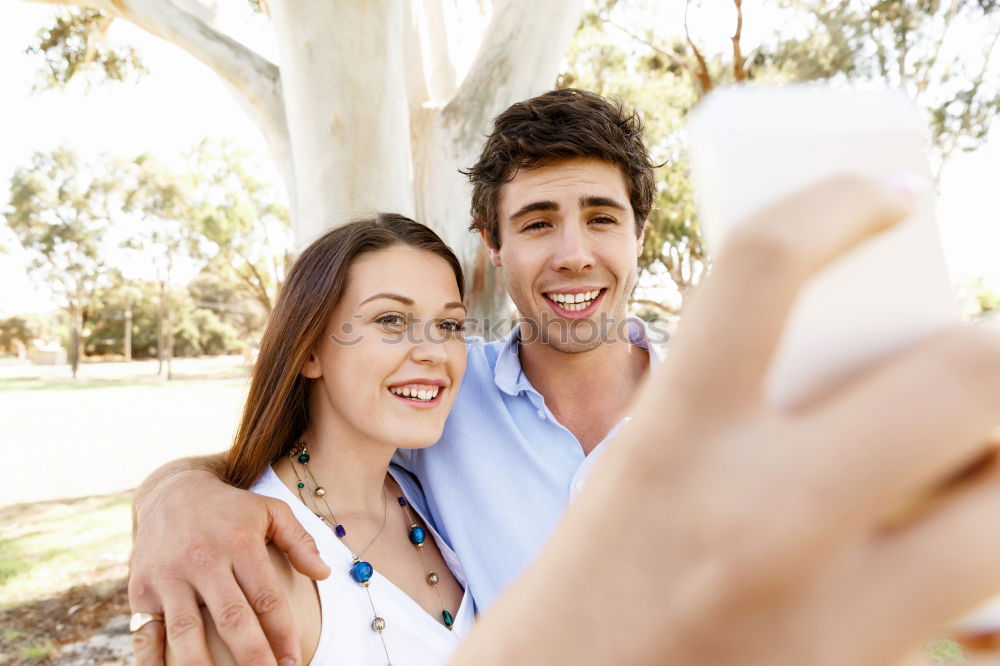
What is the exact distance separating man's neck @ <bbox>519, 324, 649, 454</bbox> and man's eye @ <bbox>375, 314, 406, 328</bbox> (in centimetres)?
67

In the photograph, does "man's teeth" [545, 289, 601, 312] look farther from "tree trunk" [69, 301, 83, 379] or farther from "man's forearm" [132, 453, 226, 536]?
"tree trunk" [69, 301, 83, 379]

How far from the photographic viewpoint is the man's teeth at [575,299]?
241cm

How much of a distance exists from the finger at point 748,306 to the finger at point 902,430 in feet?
0.16

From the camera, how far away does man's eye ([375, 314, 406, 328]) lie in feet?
6.26

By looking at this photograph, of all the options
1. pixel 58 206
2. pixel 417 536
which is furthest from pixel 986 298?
pixel 58 206

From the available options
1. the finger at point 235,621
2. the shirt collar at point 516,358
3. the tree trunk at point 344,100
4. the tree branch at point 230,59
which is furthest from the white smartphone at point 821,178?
the tree branch at point 230,59

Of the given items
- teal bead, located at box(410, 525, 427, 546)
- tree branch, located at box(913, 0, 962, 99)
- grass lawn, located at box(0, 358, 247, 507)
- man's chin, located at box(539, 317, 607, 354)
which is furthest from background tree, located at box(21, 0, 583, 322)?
tree branch, located at box(913, 0, 962, 99)

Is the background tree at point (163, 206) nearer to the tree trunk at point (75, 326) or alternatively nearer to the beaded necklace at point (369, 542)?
the tree trunk at point (75, 326)

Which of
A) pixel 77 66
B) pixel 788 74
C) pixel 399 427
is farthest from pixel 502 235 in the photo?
pixel 788 74

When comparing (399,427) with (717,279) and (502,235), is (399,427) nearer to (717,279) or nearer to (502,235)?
(502,235)

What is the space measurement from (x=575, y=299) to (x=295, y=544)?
4.47 feet

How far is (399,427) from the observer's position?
183cm

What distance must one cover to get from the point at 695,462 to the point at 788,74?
11.5 metres

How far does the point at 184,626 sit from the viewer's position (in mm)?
1185
